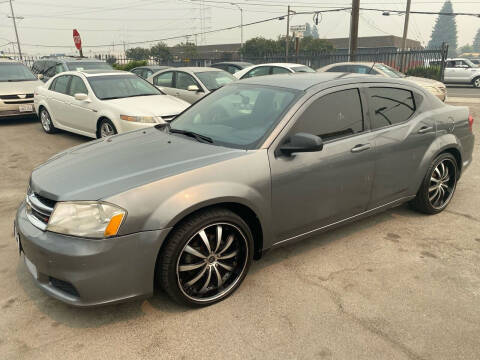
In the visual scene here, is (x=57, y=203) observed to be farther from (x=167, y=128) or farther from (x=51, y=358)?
(x=167, y=128)

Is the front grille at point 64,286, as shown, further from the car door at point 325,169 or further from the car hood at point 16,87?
the car hood at point 16,87

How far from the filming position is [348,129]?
3.48 meters

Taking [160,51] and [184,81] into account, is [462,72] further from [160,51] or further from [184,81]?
[160,51]

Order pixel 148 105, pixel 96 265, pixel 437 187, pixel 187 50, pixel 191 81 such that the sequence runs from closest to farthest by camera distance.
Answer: pixel 96 265 < pixel 437 187 < pixel 148 105 < pixel 191 81 < pixel 187 50

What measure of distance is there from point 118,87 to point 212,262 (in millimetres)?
6143

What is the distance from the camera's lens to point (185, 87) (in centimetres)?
988

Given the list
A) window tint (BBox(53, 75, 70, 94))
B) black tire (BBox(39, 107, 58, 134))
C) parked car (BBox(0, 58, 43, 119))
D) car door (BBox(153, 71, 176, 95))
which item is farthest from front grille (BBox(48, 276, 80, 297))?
parked car (BBox(0, 58, 43, 119))

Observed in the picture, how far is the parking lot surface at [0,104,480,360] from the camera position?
2465mm

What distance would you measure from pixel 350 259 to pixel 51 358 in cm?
246

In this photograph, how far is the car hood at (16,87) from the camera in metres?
10.0

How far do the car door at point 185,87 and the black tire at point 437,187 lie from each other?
6174 mm

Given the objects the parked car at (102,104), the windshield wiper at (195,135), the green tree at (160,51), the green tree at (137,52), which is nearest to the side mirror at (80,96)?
the parked car at (102,104)

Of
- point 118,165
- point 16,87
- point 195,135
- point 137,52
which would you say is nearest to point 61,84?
point 16,87

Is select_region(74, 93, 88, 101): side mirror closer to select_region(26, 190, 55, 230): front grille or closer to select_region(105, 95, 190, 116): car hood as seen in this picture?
select_region(105, 95, 190, 116): car hood
